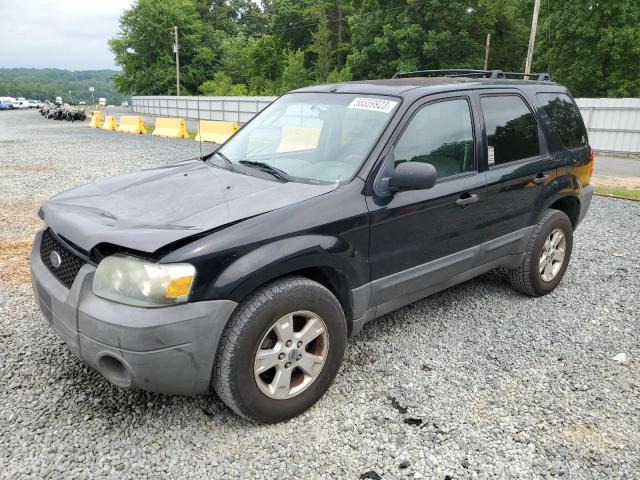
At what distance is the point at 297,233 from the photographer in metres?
2.77

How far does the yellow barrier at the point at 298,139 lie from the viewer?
11.9 ft

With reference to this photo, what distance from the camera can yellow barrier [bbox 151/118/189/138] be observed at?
861 inches

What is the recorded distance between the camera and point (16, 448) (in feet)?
8.48

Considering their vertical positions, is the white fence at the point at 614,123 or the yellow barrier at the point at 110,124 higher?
the white fence at the point at 614,123

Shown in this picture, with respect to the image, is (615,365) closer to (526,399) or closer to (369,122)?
(526,399)

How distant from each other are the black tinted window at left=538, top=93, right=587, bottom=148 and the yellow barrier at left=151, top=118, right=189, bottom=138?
18.8 meters

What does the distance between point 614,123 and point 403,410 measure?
19.9 meters

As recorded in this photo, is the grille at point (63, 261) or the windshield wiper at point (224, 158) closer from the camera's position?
the grille at point (63, 261)

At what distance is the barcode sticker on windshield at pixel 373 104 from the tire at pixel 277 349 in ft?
4.34

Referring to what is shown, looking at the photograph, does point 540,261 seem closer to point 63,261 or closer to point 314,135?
point 314,135

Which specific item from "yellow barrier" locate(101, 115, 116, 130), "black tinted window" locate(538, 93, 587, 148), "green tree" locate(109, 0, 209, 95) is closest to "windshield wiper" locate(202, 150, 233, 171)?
"black tinted window" locate(538, 93, 587, 148)

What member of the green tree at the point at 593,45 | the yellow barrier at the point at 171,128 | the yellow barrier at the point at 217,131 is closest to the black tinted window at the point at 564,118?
the yellow barrier at the point at 217,131

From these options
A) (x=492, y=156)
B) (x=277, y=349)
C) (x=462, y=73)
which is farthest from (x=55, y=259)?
(x=462, y=73)

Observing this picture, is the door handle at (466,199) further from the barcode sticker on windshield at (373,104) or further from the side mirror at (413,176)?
the barcode sticker on windshield at (373,104)
